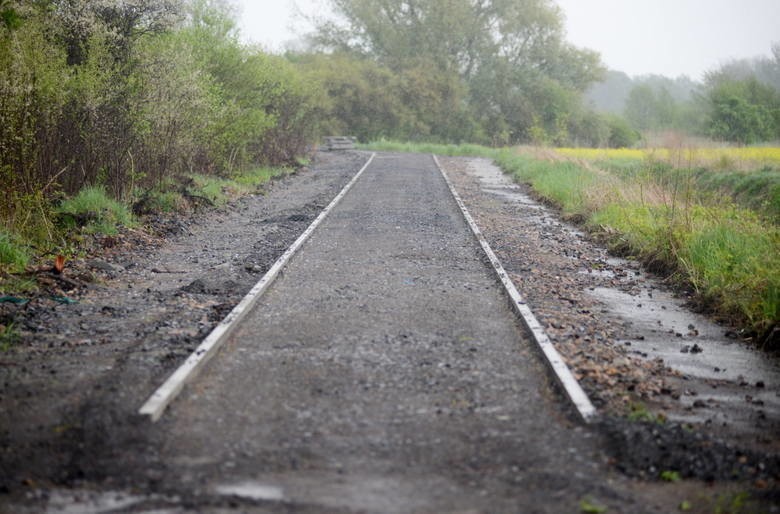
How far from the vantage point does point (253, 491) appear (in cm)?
421

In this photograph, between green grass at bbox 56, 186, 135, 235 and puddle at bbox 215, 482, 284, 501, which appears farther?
green grass at bbox 56, 186, 135, 235

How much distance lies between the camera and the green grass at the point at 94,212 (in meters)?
12.6

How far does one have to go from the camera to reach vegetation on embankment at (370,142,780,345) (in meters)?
8.71

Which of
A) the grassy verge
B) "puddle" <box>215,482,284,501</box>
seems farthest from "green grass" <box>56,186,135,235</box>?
"puddle" <box>215,482,284,501</box>

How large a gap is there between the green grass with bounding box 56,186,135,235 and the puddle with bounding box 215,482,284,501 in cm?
906

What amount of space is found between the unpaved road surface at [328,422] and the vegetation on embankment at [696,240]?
2.58m

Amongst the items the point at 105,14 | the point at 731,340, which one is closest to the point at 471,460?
the point at 731,340

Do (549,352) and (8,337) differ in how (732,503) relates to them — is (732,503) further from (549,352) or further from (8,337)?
(8,337)

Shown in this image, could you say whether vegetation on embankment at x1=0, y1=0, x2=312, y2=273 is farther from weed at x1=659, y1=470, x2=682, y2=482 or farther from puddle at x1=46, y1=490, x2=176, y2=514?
weed at x1=659, y1=470, x2=682, y2=482

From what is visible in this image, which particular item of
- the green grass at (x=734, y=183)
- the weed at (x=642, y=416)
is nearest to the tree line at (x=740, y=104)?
the green grass at (x=734, y=183)

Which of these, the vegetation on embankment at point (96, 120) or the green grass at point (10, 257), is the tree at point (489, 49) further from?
the green grass at point (10, 257)

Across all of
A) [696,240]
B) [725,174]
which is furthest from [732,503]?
[725,174]

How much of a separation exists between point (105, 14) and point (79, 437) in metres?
12.0

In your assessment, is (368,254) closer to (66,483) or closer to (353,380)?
(353,380)
